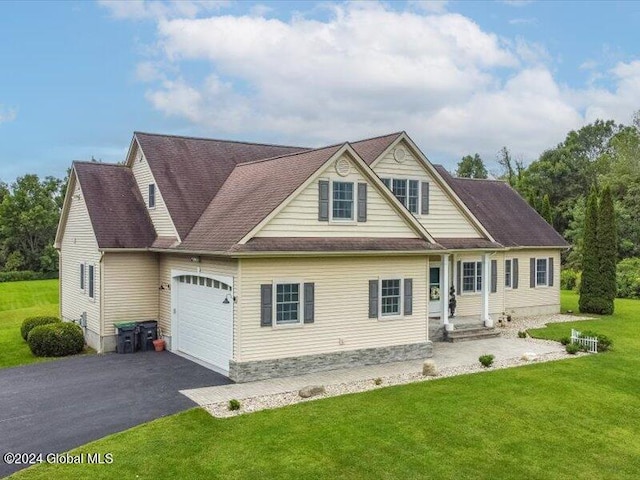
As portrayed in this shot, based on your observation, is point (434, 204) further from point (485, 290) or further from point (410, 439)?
point (410, 439)

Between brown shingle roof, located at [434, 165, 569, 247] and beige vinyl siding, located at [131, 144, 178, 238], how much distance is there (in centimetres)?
1251

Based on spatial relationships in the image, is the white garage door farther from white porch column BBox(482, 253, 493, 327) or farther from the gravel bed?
white porch column BBox(482, 253, 493, 327)

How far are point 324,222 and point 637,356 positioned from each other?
11.5 m

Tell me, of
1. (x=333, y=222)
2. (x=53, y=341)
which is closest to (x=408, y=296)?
(x=333, y=222)

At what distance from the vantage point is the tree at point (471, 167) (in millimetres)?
77438

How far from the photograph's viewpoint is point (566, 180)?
5816 centimetres

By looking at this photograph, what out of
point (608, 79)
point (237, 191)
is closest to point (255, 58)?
point (237, 191)

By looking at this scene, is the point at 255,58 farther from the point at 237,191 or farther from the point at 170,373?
the point at 170,373

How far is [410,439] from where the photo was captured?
11.2 m

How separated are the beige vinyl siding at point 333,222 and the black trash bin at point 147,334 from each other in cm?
673

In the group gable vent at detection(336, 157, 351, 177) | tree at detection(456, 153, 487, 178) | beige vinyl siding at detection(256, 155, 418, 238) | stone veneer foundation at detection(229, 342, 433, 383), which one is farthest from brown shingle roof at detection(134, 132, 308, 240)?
tree at detection(456, 153, 487, 178)

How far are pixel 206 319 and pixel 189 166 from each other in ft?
24.0

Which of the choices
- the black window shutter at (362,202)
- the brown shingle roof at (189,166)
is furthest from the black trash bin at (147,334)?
the black window shutter at (362,202)

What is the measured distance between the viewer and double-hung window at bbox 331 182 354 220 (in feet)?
55.2
